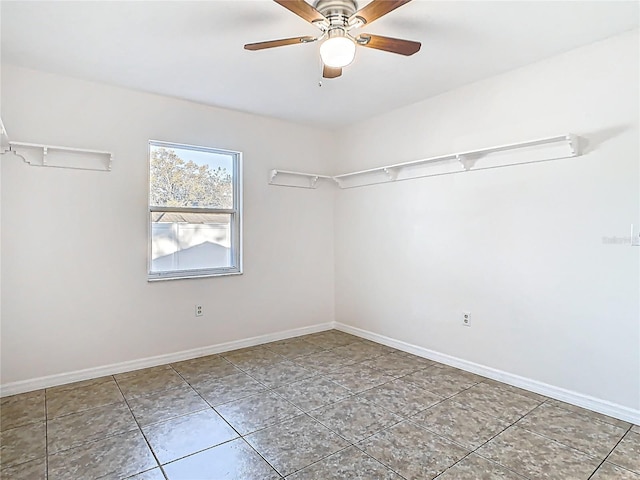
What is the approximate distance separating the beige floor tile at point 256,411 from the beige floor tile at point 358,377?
0.56 meters

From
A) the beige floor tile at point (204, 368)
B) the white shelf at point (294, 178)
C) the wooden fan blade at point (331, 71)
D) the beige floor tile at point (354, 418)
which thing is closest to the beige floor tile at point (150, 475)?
the beige floor tile at point (354, 418)

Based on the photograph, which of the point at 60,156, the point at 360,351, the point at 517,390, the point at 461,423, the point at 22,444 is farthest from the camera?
the point at 360,351

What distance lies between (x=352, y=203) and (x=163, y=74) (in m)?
2.42

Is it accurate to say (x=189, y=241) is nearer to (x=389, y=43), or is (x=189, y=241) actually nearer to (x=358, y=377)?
(x=358, y=377)

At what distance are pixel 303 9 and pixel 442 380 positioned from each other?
287 centimetres

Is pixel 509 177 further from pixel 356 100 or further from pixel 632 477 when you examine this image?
pixel 632 477

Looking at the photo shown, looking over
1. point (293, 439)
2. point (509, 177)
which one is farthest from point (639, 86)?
point (293, 439)

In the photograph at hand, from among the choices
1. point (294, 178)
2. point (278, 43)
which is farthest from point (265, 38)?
point (294, 178)

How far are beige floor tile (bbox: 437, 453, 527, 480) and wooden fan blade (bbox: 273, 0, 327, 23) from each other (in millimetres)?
2429

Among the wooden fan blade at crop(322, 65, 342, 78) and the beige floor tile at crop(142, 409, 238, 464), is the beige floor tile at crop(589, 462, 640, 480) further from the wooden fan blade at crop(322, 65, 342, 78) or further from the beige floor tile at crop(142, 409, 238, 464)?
the wooden fan blade at crop(322, 65, 342, 78)

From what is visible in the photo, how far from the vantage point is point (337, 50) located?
1.98 m

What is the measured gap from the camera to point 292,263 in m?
4.46

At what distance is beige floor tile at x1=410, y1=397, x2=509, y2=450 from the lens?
2.25 m

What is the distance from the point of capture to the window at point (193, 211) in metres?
3.62
